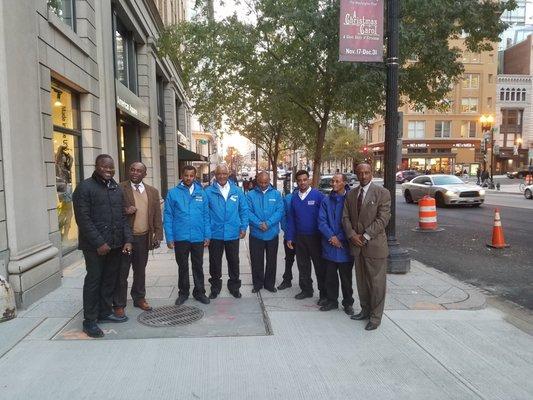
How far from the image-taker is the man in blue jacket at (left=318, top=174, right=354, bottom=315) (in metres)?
5.31

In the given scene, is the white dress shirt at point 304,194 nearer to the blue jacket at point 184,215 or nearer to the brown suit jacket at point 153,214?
the blue jacket at point 184,215

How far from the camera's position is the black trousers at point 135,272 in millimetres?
5176

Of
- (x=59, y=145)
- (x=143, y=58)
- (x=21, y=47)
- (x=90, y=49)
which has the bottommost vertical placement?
(x=59, y=145)

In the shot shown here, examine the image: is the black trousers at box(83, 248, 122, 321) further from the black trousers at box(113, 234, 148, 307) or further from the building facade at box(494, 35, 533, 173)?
the building facade at box(494, 35, 533, 173)

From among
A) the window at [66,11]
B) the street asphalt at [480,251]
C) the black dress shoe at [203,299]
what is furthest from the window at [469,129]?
the black dress shoe at [203,299]

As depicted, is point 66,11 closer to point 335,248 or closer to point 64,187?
point 64,187

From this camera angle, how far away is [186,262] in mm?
5879

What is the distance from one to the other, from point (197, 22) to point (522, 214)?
44.3 feet

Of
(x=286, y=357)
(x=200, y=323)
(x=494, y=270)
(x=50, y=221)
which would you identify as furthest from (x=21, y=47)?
(x=494, y=270)

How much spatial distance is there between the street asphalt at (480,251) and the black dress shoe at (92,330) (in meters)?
5.43

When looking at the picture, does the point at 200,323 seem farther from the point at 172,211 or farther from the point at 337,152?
the point at 337,152

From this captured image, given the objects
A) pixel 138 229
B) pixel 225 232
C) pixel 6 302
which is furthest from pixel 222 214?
pixel 6 302

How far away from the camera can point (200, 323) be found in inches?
198

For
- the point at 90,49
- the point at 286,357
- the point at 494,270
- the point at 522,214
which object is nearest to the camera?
the point at 286,357
